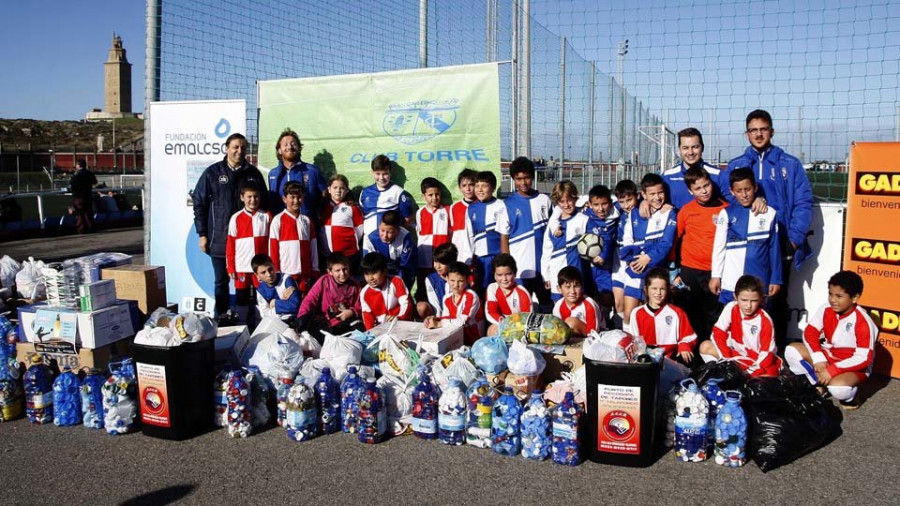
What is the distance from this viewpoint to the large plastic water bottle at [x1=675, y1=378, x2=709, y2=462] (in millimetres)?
3904

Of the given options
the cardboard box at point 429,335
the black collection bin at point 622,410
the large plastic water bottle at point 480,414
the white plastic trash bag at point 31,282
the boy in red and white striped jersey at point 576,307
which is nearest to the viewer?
the black collection bin at point 622,410

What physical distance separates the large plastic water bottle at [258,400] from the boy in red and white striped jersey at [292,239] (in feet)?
6.36

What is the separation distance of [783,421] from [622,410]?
0.91 meters

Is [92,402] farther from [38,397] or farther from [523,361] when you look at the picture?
[523,361]

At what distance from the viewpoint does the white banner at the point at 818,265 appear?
5.91 metres

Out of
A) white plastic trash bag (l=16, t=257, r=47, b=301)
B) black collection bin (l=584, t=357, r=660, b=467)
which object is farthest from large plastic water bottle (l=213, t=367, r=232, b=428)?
white plastic trash bag (l=16, t=257, r=47, b=301)

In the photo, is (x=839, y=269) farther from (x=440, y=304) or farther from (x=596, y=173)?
(x=596, y=173)

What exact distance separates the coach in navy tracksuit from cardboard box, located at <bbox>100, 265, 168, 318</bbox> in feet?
2.01

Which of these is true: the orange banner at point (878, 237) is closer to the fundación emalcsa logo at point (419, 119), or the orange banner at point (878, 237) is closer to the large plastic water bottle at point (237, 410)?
the fundación emalcsa logo at point (419, 119)

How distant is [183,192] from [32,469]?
13.0ft

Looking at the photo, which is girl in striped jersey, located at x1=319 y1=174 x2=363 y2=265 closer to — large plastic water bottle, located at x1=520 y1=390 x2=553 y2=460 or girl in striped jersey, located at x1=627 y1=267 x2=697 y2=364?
girl in striped jersey, located at x1=627 y1=267 x2=697 y2=364

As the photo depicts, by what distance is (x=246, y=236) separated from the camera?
643 centimetres

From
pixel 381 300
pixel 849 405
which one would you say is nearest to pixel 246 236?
pixel 381 300

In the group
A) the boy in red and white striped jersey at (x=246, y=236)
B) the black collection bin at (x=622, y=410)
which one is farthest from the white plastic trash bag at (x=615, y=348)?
the boy in red and white striped jersey at (x=246, y=236)
